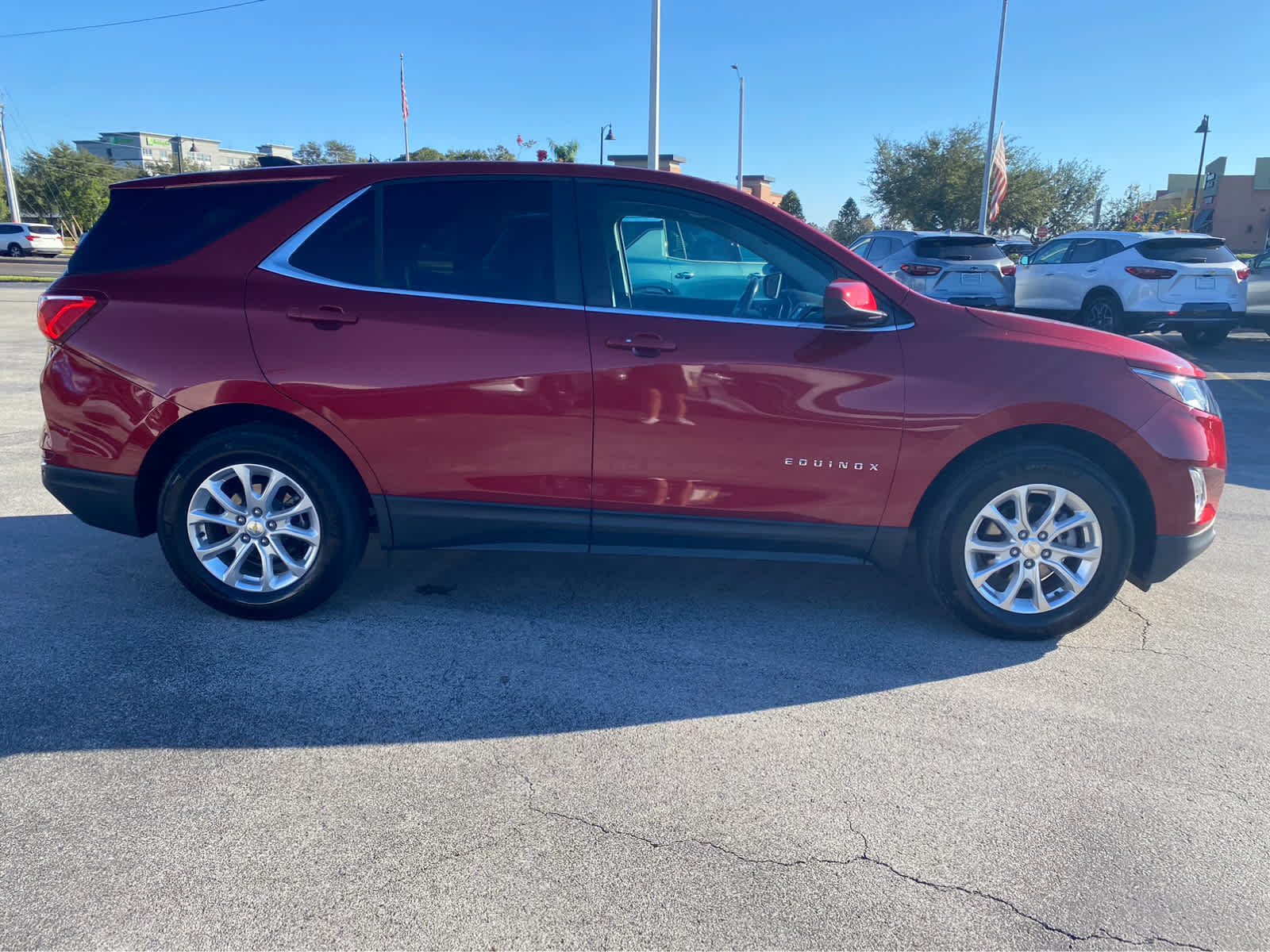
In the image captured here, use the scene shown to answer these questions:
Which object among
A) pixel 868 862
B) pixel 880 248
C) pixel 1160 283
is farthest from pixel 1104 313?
pixel 868 862

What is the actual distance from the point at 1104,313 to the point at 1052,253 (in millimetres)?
1878

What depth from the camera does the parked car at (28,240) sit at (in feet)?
137

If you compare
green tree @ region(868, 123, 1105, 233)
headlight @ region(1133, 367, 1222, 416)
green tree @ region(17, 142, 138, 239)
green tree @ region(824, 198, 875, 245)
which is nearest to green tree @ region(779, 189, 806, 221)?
green tree @ region(824, 198, 875, 245)

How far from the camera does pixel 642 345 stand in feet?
12.2

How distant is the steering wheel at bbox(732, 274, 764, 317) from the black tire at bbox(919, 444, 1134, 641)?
1114 mm

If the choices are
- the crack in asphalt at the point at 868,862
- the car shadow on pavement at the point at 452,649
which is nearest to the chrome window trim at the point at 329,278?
the car shadow on pavement at the point at 452,649

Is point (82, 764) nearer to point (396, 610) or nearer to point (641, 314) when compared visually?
point (396, 610)

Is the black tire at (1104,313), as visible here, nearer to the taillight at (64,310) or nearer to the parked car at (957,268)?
the parked car at (957,268)

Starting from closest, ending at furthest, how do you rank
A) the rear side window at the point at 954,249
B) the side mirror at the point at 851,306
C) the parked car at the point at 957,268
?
the side mirror at the point at 851,306
the parked car at the point at 957,268
the rear side window at the point at 954,249

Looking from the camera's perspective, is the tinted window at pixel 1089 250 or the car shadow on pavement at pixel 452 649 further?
the tinted window at pixel 1089 250

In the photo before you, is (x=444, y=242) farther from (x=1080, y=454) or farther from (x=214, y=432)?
(x=1080, y=454)

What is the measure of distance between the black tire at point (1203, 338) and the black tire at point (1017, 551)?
40.5ft

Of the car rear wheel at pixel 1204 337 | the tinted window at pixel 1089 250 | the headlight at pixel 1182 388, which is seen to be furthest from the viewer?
the car rear wheel at pixel 1204 337

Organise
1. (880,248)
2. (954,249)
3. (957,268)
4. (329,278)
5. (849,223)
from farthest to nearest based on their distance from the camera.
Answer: (849,223), (880,248), (954,249), (957,268), (329,278)
